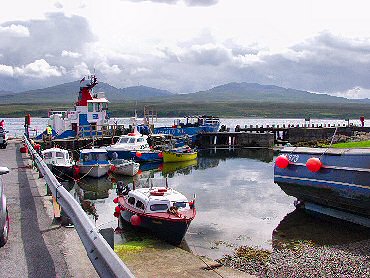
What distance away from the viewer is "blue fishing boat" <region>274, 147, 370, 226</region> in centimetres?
1812

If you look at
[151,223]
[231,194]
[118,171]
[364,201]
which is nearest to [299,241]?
[364,201]

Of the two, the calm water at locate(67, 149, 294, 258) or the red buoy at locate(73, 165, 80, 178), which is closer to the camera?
the calm water at locate(67, 149, 294, 258)

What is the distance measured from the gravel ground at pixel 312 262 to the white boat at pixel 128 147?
27534 mm

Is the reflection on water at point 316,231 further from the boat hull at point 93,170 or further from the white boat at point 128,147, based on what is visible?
the white boat at point 128,147

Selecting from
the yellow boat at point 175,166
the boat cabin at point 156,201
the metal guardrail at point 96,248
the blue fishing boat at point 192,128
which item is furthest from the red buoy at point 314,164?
the blue fishing boat at point 192,128

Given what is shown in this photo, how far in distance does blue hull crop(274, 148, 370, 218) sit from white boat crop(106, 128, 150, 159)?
74.4 ft

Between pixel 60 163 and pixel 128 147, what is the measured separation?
1080cm

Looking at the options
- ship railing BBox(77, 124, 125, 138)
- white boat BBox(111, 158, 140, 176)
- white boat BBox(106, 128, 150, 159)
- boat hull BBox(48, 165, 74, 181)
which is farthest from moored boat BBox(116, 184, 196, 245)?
ship railing BBox(77, 124, 125, 138)

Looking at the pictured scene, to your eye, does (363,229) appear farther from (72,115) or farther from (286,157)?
(72,115)

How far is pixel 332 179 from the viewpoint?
63.2 feet

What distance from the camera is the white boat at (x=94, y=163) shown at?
34.8m

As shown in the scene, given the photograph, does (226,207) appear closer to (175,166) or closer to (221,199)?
(221,199)

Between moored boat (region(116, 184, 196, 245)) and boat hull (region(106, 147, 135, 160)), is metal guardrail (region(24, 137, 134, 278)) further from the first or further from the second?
A: boat hull (region(106, 147, 135, 160))

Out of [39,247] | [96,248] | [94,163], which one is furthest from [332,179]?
[94,163]
